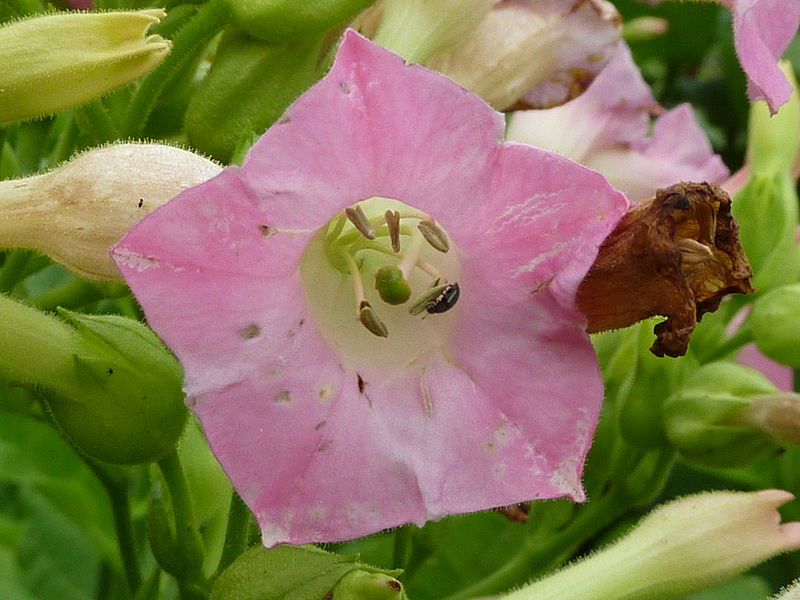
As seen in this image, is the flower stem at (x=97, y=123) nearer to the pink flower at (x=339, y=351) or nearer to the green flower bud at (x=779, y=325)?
the pink flower at (x=339, y=351)

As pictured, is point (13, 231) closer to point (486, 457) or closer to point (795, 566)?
point (486, 457)

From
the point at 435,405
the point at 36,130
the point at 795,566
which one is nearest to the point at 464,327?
the point at 435,405

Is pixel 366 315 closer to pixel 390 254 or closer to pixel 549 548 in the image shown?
pixel 390 254

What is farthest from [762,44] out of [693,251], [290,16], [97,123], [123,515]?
[123,515]

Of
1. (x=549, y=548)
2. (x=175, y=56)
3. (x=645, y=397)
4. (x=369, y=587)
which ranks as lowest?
(x=549, y=548)

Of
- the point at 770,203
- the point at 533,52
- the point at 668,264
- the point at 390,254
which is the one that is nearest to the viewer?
the point at 668,264

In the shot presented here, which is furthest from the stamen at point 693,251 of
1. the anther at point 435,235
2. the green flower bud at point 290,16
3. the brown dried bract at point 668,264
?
the green flower bud at point 290,16
